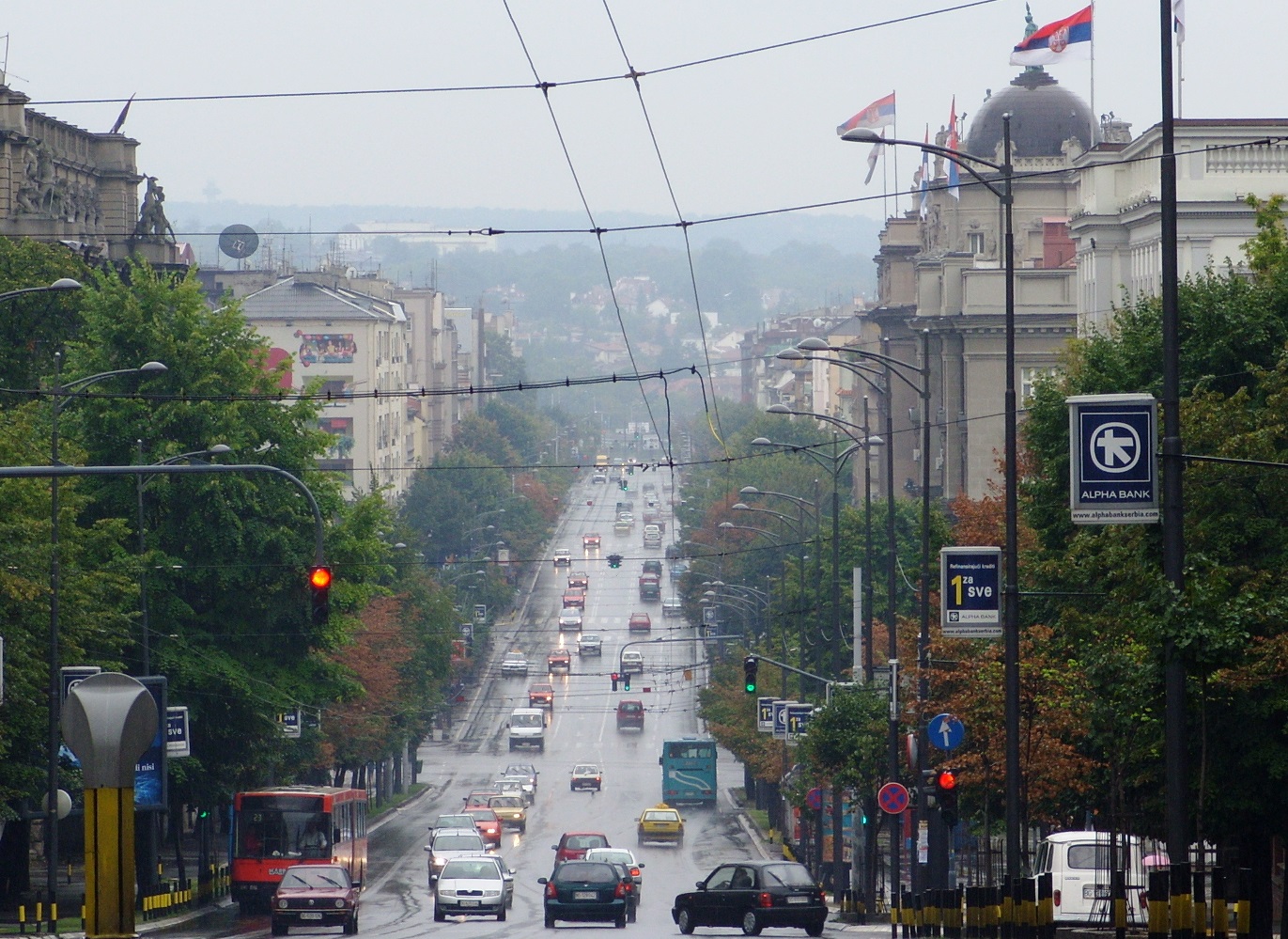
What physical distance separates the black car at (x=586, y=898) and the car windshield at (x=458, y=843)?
11.9 meters

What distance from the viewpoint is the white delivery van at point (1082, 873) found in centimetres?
2719

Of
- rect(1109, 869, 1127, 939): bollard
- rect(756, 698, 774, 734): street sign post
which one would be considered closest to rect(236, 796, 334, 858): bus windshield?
rect(756, 698, 774, 734): street sign post

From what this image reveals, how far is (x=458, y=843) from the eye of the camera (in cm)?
5144

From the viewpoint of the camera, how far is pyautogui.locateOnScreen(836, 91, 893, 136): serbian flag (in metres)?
67.5

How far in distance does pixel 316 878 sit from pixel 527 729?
216ft

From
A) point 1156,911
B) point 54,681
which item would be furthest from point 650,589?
point 1156,911

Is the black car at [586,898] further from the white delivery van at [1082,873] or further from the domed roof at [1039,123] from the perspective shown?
the domed roof at [1039,123]

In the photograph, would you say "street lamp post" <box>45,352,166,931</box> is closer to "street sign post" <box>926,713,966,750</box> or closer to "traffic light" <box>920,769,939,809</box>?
"street sign post" <box>926,713,966,750</box>

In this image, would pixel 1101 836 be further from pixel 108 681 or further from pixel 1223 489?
pixel 108 681

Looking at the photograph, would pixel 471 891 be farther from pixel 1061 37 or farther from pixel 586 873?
pixel 1061 37

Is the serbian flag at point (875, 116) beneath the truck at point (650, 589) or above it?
above

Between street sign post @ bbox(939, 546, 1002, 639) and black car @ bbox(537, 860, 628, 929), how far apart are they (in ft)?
41.1

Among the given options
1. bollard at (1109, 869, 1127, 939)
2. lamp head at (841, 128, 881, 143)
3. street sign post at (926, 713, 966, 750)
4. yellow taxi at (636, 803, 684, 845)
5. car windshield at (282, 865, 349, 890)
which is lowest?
yellow taxi at (636, 803, 684, 845)

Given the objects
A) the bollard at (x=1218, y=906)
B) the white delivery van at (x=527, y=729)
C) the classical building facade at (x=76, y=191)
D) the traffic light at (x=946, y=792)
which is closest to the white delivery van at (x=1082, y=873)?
the traffic light at (x=946, y=792)
